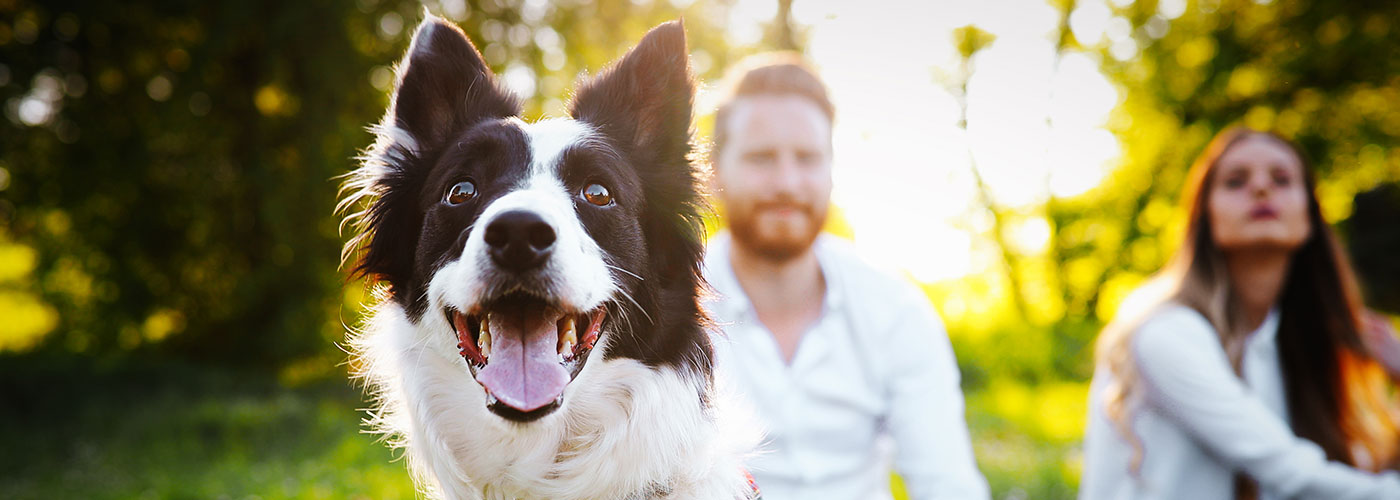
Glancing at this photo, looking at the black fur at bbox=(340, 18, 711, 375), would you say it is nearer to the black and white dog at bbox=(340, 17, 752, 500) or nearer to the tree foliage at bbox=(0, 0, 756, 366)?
the black and white dog at bbox=(340, 17, 752, 500)

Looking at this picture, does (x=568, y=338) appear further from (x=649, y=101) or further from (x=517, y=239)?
(x=649, y=101)

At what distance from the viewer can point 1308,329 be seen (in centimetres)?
357

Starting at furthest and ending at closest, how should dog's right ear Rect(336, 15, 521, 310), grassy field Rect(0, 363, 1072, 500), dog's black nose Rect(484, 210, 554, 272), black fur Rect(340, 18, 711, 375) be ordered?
1. grassy field Rect(0, 363, 1072, 500)
2. dog's right ear Rect(336, 15, 521, 310)
3. black fur Rect(340, 18, 711, 375)
4. dog's black nose Rect(484, 210, 554, 272)

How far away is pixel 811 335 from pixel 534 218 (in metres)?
1.58

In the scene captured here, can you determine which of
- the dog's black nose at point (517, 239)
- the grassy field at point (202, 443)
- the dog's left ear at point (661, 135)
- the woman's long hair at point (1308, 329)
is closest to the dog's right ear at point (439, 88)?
the dog's left ear at point (661, 135)

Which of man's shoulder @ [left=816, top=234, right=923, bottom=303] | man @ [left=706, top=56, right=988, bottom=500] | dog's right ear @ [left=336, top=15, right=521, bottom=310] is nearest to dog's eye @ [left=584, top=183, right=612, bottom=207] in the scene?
dog's right ear @ [left=336, top=15, right=521, bottom=310]

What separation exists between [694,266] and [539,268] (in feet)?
1.87

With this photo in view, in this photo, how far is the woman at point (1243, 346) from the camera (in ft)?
10.9

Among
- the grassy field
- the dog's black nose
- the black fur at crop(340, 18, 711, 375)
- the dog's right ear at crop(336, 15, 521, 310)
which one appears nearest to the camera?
the dog's black nose

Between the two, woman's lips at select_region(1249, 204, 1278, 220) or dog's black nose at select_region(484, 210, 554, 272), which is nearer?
dog's black nose at select_region(484, 210, 554, 272)

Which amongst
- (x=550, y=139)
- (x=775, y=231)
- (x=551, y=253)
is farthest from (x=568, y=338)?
(x=775, y=231)

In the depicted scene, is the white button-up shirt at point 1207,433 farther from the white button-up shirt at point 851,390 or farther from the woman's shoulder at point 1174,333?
the white button-up shirt at point 851,390

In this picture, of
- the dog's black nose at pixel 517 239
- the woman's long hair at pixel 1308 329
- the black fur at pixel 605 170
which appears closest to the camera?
the dog's black nose at pixel 517 239

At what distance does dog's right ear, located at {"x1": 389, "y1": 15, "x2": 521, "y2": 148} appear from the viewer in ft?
7.11
